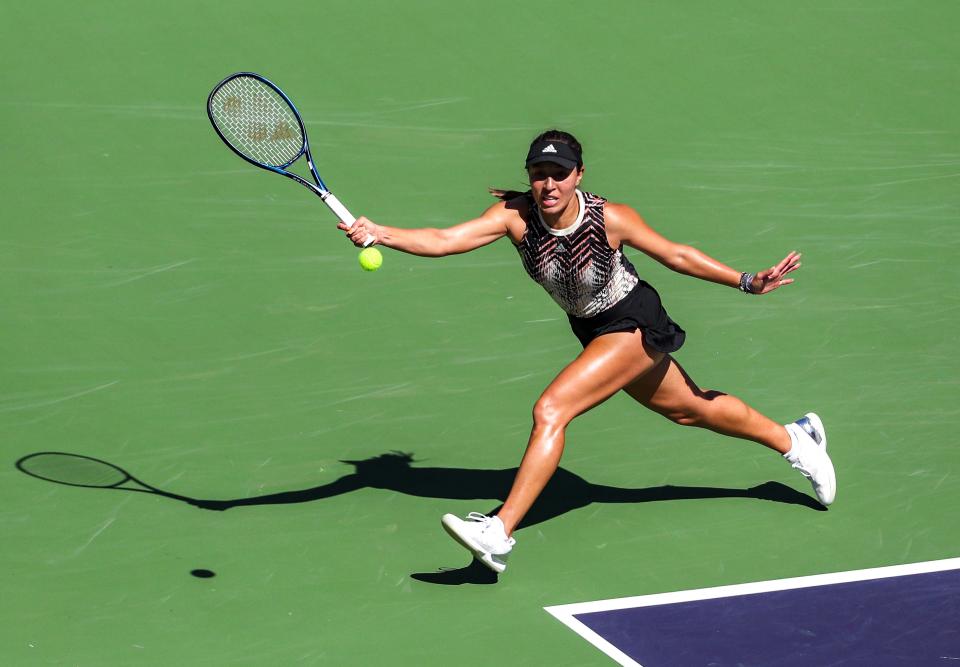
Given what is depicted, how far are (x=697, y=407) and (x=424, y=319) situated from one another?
266 centimetres

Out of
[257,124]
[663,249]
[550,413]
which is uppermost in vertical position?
[257,124]

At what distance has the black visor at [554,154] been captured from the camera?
7.03 meters

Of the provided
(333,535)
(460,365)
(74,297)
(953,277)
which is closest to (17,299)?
(74,297)

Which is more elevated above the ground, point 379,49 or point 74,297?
point 379,49

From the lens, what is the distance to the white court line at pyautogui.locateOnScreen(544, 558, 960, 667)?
6.69 metres

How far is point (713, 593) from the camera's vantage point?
23.3ft

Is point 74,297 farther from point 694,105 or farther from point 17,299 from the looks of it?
point 694,105

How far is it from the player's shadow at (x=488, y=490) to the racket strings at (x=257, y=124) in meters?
1.67

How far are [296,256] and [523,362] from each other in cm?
202

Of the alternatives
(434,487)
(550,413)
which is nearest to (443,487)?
(434,487)

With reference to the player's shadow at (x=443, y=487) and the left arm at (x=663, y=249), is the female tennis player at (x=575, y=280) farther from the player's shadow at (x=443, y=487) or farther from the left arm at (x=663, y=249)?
the player's shadow at (x=443, y=487)

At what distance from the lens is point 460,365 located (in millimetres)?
9453

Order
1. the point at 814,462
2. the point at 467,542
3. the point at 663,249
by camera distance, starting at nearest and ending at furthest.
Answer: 1. the point at 467,542
2. the point at 663,249
3. the point at 814,462

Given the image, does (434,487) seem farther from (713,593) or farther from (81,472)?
(81,472)
